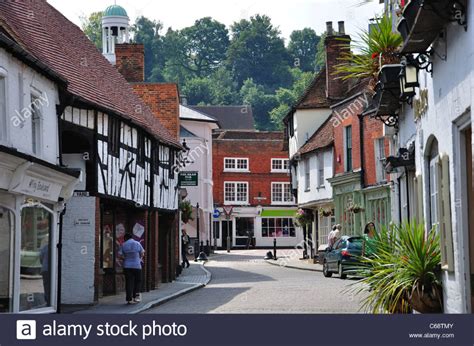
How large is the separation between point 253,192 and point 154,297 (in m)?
49.4

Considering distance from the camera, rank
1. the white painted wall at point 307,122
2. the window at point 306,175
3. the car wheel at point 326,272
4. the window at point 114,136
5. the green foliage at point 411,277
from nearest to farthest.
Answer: the green foliage at point 411,277 → the window at point 114,136 → the car wheel at point 326,272 → the window at point 306,175 → the white painted wall at point 307,122

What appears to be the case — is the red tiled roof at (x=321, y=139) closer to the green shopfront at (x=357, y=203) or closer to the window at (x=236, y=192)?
the green shopfront at (x=357, y=203)

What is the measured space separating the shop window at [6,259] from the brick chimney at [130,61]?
22.4 metres

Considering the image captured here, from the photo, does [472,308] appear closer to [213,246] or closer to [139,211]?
[139,211]

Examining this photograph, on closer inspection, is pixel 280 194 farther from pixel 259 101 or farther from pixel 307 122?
pixel 259 101

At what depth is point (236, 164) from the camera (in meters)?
72.2

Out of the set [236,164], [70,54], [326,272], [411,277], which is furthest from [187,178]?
[236,164]

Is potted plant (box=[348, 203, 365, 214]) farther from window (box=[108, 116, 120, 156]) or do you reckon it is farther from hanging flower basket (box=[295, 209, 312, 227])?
window (box=[108, 116, 120, 156])

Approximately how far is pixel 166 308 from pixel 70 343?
36.2 ft

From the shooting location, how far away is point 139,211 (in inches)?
1052

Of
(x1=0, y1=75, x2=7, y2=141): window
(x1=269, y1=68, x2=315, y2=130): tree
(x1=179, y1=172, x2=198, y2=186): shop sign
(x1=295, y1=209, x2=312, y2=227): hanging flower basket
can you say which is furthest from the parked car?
(x1=269, y1=68, x2=315, y2=130): tree

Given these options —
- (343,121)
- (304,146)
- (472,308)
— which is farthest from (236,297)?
(304,146)

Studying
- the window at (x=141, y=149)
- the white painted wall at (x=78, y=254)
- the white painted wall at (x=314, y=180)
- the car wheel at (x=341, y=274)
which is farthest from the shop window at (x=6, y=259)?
the white painted wall at (x=314, y=180)

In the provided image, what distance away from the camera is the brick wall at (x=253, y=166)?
7188cm
